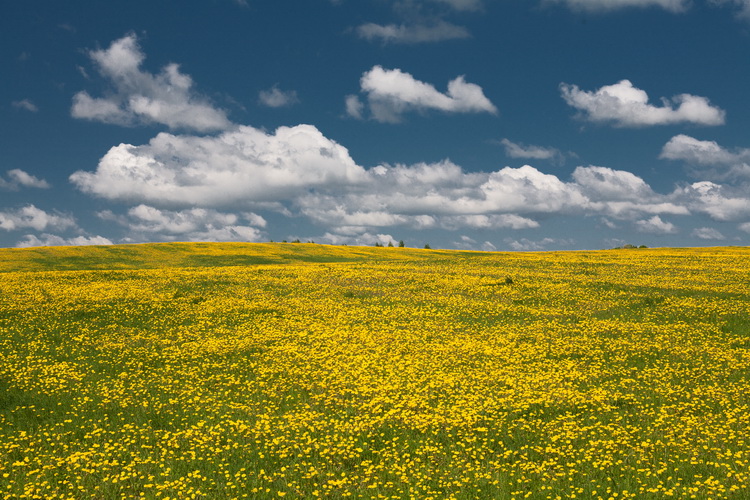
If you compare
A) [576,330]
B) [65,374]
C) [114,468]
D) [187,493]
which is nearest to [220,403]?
[114,468]

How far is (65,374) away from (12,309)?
1492cm

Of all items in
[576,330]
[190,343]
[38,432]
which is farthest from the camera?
[576,330]

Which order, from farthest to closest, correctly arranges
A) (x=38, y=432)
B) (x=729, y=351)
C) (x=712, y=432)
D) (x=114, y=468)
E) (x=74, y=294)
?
(x=74, y=294)
(x=729, y=351)
(x=38, y=432)
(x=712, y=432)
(x=114, y=468)

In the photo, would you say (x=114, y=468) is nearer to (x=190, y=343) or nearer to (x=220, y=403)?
(x=220, y=403)

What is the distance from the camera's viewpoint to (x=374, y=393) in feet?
58.2

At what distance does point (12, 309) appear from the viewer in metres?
31.1

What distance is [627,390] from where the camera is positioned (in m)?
18.0

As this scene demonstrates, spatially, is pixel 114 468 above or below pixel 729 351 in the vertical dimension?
below

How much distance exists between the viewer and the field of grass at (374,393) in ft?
39.5

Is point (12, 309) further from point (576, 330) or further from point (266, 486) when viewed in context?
point (576, 330)

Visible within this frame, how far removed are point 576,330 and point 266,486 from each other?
20231 mm

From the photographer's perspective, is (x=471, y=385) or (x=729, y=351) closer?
(x=471, y=385)

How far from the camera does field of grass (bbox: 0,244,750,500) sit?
12055 millimetres

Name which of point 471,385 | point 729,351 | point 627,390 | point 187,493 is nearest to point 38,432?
point 187,493
